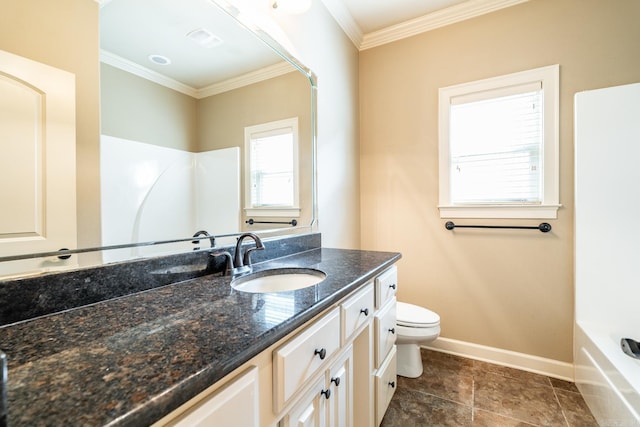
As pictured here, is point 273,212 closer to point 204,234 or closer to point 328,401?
point 204,234

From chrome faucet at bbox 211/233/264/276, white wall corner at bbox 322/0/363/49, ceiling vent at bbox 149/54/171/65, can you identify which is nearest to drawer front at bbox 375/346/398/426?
chrome faucet at bbox 211/233/264/276

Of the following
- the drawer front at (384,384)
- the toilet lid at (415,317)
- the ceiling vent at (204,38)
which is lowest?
the drawer front at (384,384)

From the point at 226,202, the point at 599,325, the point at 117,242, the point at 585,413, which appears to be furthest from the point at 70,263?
the point at 599,325

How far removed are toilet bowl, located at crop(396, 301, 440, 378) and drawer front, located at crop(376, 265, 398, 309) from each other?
0.41 metres

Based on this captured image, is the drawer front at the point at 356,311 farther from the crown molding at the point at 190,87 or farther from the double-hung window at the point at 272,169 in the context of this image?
the crown molding at the point at 190,87

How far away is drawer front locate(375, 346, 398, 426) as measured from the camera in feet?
4.35

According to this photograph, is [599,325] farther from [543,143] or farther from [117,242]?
[117,242]

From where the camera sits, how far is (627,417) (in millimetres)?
1202

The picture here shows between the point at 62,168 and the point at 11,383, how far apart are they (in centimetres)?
56

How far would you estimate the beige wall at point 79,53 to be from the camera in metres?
0.69

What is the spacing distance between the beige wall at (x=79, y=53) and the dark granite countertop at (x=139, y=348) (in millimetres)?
273

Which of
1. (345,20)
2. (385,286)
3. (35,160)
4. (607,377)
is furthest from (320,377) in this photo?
(345,20)

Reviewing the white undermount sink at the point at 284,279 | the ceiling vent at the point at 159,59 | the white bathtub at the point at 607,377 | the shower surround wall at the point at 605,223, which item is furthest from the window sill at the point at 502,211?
the ceiling vent at the point at 159,59

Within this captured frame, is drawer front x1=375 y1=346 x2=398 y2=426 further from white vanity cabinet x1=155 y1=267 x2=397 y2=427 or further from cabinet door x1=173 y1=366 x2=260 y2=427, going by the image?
cabinet door x1=173 y1=366 x2=260 y2=427
